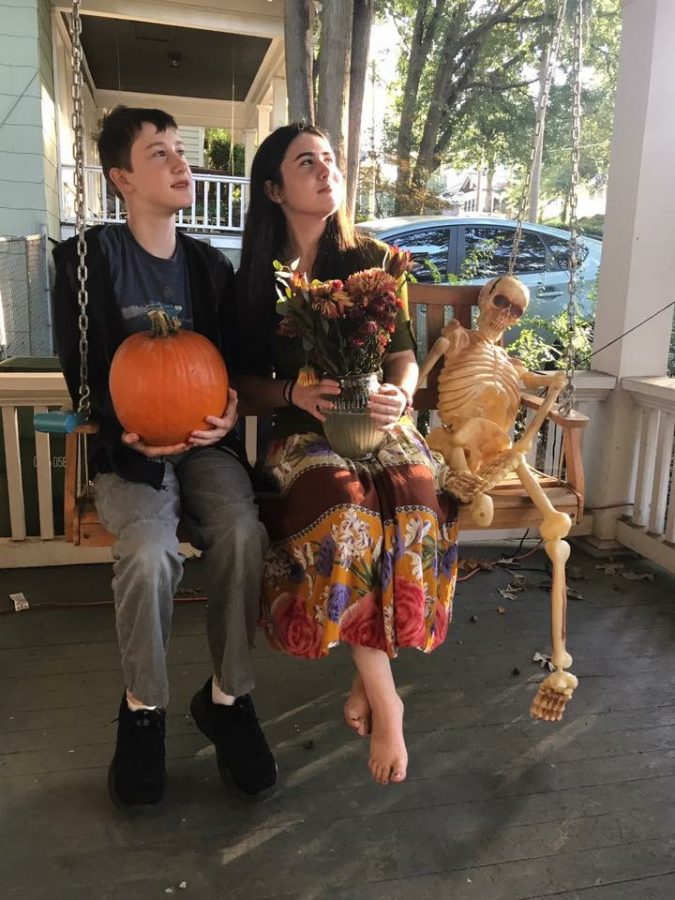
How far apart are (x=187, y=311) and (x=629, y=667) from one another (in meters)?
1.76

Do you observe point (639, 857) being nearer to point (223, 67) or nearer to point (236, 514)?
point (236, 514)

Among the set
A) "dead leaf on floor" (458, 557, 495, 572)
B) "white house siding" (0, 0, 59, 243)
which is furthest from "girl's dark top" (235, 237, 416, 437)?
"white house siding" (0, 0, 59, 243)

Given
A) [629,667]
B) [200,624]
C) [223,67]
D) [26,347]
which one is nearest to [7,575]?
[200,624]

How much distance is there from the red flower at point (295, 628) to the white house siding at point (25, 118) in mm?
5516

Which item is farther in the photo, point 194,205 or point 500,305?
point 194,205

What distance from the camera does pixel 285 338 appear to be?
1.90 metres

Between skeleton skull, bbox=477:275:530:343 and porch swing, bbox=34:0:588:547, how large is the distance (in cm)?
17

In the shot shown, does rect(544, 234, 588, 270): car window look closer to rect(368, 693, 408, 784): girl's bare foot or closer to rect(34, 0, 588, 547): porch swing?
rect(34, 0, 588, 547): porch swing

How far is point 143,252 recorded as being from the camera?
1805mm

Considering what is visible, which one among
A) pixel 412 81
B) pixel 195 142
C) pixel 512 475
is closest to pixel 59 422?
pixel 512 475

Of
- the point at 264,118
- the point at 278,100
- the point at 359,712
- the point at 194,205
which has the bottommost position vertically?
the point at 359,712

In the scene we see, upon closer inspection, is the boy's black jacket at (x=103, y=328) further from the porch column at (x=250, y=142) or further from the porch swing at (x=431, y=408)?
the porch column at (x=250, y=142)

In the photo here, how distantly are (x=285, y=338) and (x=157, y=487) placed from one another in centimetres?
54

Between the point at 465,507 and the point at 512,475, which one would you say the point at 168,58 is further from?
the point at 465,507
